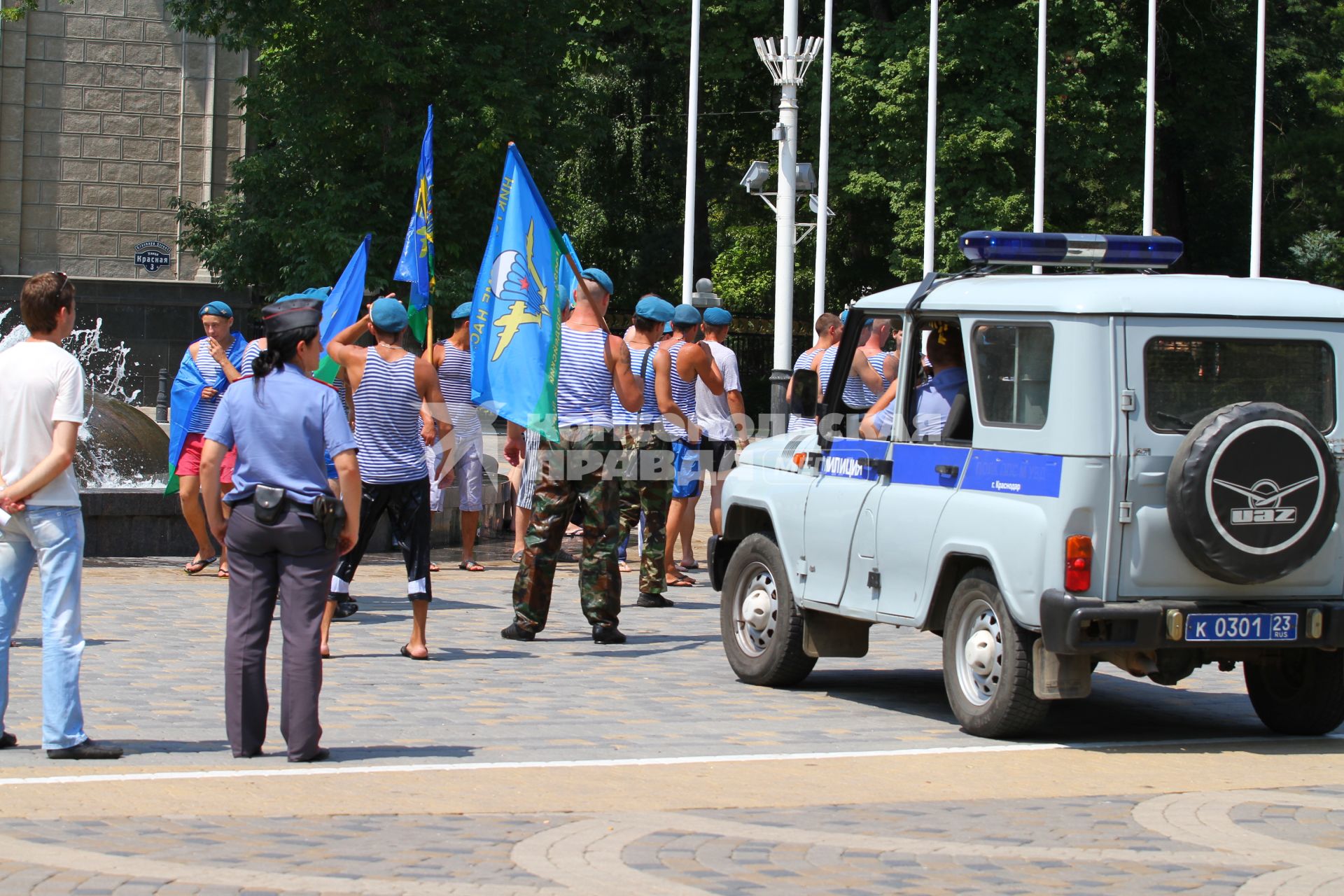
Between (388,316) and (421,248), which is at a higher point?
(421,248)

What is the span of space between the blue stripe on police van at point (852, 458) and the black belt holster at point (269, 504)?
9.81 ft

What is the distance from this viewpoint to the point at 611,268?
1879 inches

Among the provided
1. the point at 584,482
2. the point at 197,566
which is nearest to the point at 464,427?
the point at 197,566

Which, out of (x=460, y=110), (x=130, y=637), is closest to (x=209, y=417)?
(x=130, y=637)

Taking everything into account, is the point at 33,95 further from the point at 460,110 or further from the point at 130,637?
the point at 130,637

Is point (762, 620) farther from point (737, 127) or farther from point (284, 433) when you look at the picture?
point (737, 127)

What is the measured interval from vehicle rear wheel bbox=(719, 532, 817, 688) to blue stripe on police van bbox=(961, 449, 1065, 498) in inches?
63.2

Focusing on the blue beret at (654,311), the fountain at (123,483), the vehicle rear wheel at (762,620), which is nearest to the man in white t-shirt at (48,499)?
the vehicle rear wheel at (762,620)

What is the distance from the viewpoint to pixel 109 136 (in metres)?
41.6

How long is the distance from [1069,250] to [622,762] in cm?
332

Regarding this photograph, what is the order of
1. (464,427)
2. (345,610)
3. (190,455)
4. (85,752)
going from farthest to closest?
(464,427) → (190,455) → (345,610) → (85,752)

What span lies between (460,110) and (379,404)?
23993mm

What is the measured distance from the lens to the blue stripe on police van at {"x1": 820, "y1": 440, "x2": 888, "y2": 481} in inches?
353

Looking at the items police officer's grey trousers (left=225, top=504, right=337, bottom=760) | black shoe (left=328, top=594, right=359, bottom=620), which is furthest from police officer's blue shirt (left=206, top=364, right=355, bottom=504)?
black shoe (left=328, top=594, right=359, bottom=620)
